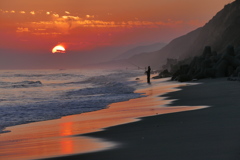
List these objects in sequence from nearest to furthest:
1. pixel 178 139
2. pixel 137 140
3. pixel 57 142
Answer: pixel 178 139 < pixel 137 140 < pixel 57 142

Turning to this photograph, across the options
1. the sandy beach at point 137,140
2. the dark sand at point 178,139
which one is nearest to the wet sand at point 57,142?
the sandy beach at point 137,140

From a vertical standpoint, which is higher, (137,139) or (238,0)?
(238,0)

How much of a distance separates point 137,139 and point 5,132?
16.9 ft

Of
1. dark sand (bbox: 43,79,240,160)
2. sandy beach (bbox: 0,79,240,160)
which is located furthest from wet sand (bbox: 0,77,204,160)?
dark sand (bbox: 43,79,240,160)

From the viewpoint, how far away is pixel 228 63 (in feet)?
122

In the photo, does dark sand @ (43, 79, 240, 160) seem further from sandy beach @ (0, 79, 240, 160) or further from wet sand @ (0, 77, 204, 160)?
wet sand @ (0, 77, 204, 160)

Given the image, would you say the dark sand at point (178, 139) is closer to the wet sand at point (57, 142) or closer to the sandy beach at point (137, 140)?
the sandy beach at point (137, 140)

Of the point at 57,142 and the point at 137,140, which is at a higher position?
the point at 137,140

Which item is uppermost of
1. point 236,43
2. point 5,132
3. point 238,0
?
point 238,0

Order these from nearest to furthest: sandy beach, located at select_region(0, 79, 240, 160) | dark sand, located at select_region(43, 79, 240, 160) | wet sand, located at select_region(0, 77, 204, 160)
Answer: dark sand, located at select_region(43, 79, 240, 160)
sandy beach, located at select_region(0, 79, 240, 160)
wet sand, located at select_region(0, 77, 204, 160)

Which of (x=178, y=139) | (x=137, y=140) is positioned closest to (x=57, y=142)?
(x=137, y=140)

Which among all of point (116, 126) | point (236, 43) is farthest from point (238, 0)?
point (116, 126)

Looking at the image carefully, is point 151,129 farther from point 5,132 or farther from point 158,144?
point 5,132

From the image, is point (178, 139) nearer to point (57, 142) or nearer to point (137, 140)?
point (137, 140)
